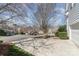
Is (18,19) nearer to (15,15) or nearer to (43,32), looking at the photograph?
(15,15)

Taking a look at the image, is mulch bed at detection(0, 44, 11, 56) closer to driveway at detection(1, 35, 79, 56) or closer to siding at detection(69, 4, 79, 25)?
driveway at detection(1, 35, 79, 56)

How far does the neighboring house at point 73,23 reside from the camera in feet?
13.4

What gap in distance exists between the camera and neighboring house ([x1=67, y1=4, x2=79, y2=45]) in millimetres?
4086

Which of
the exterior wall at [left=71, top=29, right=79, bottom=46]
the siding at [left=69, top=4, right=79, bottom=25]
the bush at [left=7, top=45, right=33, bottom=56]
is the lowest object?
the bush at [left=7, top=45, right=33, bottom=56]

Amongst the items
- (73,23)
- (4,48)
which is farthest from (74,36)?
(4,48)

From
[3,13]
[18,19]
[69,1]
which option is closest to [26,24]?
[18,19]

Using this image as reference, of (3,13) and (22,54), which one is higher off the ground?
(3,13)

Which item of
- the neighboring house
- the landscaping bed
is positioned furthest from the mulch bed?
the neighboring house

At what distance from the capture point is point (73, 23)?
4.12 m

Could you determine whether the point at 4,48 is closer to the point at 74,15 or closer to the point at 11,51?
the point at 11,51

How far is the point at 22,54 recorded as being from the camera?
4199mm

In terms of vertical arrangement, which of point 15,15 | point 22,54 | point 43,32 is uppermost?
point 15,15

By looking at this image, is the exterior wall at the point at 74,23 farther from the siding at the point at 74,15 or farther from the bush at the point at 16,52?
the bush at the point at 16,52

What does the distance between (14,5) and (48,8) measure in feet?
1.85
